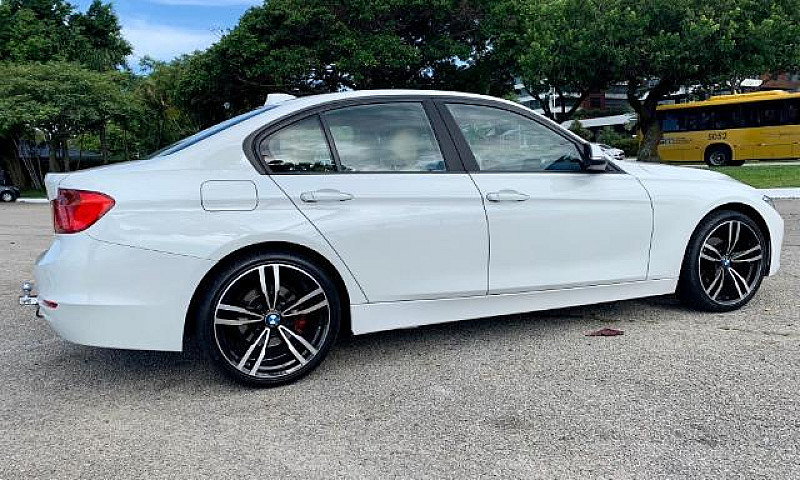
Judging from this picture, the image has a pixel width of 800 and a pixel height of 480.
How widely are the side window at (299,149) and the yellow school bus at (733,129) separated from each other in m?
24.4

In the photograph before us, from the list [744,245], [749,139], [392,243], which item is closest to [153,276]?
[392,243]

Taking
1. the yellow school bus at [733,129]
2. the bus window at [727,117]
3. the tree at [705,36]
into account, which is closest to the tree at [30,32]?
the tree at [705,36]

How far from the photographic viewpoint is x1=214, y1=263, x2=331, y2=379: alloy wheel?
3152mm

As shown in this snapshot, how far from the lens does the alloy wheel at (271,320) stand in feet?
10.3

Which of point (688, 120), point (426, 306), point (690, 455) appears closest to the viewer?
point (690, 455)

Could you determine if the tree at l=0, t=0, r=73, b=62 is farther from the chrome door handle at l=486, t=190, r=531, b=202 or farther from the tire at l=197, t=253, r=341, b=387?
the chrome door handle at l=486, t=190, r=531, b=202

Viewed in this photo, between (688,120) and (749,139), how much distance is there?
2.47m

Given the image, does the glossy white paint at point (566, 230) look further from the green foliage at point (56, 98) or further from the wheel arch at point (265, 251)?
the green foliage at point (56, 98)

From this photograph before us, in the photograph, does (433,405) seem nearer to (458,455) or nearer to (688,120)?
(458,455)

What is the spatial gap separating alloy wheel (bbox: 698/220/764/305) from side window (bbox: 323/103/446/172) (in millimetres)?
2111

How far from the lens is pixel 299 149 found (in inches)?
133

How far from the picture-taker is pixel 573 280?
3.85 meters

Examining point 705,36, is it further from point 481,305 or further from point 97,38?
point 97,38

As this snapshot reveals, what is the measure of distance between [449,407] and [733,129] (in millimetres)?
25123
